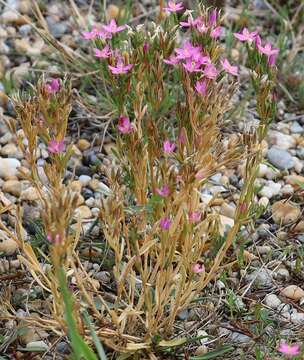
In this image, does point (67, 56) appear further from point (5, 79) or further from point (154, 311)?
point (154, 311)

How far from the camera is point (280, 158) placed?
2400 millimetres

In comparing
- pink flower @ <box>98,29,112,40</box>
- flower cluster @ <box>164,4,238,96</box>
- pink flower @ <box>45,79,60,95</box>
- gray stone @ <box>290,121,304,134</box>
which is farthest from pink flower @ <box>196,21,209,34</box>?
gray stone @ <box>290,121,304,134</box>

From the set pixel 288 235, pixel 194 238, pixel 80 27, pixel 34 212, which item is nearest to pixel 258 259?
pixel 288 235

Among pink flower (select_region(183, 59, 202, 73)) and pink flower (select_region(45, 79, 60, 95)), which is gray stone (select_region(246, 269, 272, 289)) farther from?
pink flower (select_region(45, 79, 60, 95))

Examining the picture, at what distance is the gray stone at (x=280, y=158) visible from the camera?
2389mm

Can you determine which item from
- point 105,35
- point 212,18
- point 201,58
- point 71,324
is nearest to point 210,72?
point 201,58

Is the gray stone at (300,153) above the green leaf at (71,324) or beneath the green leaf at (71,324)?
beneath

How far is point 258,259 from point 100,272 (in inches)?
16.8

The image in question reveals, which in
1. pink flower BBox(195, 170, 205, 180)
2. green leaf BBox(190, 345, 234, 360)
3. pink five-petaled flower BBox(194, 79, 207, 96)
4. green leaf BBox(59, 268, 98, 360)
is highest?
pink five-petaled flower BBox(194, 79, 207, 96)

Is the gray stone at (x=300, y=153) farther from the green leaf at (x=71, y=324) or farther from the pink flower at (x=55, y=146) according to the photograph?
the green leaf at (x=71, y=324)

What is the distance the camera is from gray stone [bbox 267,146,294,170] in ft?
7.84

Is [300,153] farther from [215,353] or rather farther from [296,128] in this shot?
[215,353]

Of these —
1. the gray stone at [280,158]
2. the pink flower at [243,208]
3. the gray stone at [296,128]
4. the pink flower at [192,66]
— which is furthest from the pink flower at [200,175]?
the gray stone at [296,128]

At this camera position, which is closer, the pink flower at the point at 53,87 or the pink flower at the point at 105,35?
the pink flower at the point at 53,87
